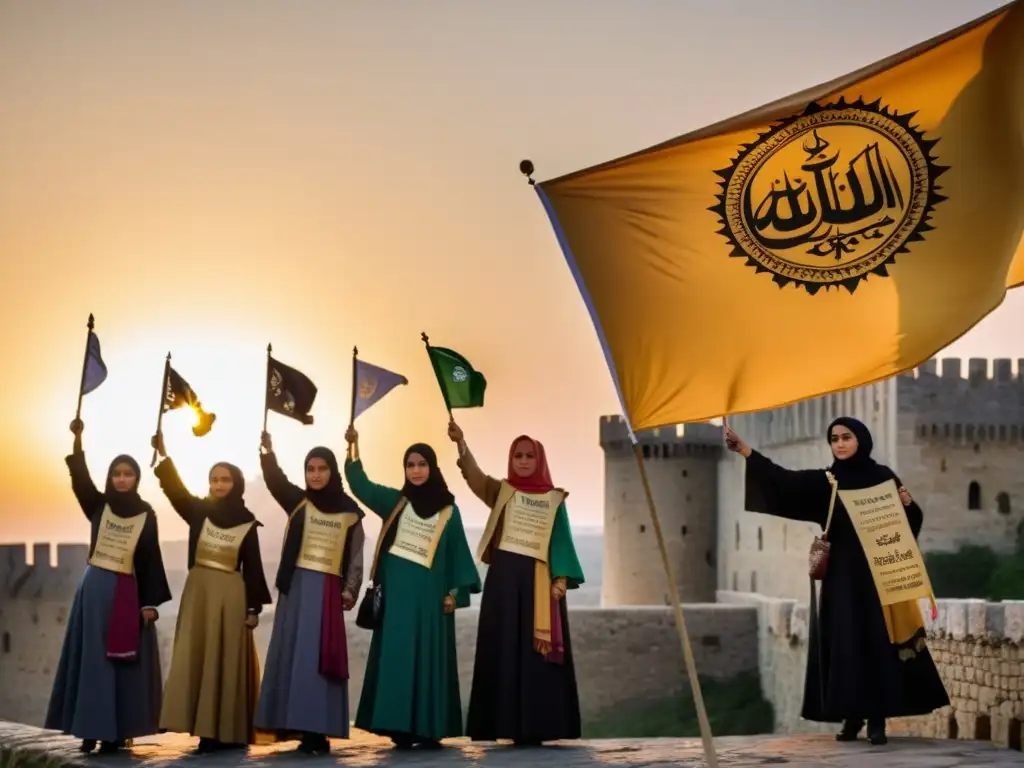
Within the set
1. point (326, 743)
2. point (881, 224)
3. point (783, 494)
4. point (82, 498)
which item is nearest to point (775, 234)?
point (881, 224)

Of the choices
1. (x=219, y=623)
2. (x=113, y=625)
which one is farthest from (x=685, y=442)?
(x=113, y=625)

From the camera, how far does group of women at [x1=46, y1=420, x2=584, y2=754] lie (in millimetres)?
9805

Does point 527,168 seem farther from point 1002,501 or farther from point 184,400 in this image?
point 1002,501

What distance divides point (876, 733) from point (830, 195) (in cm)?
358

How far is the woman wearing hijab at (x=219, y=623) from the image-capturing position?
986 cm

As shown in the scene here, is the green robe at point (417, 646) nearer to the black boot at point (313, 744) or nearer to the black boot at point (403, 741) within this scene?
the black boot at point (403, 741)

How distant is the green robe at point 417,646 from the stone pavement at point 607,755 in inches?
8.1

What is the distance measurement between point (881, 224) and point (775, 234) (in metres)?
0.57

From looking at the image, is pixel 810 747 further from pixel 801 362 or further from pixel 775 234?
pixel 775 234

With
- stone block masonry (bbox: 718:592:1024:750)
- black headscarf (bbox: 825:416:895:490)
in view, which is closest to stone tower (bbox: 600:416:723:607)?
stone block masonry (bbox: 718:592:1024:750)

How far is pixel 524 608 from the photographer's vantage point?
10117mm

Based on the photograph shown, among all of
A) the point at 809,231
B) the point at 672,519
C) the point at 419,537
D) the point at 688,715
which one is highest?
the point at 672,519

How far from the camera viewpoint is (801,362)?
805 cm

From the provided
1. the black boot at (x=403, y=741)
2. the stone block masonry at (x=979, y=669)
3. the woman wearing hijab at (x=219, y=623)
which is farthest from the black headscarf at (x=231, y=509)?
the stone block masonry at (x=979, y=669)
